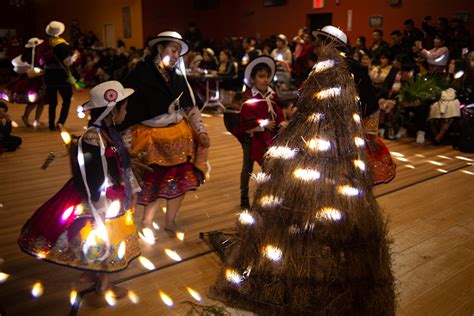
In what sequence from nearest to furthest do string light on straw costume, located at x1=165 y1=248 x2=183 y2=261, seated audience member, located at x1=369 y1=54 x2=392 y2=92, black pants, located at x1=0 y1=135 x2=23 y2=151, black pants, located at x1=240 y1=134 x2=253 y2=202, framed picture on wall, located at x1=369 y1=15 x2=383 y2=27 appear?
1. string light on straw costume, located at x1=165 y1=248 x2=183 y2=261
2. black pants, located at x1=240 y1=134 x2=253 y2=202
3. black pants, located at x1=0 y1=135 x2=23 y2=151
4. seated audience member, located at x1=369 y1=54 x2=392 y2=92
5. framed picture on wall, located at x1=369 y1=15 x2=383 y2=27

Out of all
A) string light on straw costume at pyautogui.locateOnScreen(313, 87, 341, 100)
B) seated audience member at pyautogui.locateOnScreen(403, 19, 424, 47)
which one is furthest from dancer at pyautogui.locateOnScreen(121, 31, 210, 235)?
seated audience member at pyautogui.locateOnScreen(403, 19, 424, 47)

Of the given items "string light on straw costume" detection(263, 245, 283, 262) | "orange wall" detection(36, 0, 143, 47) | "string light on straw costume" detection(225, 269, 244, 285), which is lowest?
"string light on straw costume" detection(225, 269, 244, 285)

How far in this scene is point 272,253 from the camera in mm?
2207

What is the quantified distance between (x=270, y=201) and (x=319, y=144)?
1.21 feet

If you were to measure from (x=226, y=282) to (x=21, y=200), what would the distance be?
2434mm

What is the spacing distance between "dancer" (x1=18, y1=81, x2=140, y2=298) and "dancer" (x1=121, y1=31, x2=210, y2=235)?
494 millimetres

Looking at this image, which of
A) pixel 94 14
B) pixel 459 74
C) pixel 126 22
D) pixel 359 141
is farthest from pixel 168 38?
pixel 94 14

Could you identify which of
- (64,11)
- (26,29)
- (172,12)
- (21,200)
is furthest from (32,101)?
(26,29)

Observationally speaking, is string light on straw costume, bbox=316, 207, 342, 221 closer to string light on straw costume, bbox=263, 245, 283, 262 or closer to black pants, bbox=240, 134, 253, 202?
string light on straw costume, bbox=263, 245, 283, 262

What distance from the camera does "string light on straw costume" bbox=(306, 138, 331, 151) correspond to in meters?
2.12

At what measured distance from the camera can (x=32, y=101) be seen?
274 inches

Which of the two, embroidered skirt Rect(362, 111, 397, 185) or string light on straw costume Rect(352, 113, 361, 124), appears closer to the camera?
string light on straw costume Rect(352, 113, 361, 124)

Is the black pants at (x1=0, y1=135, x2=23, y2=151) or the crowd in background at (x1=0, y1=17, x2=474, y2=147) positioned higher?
the crowd in background at (x1=0, y1=17, x2=474, y2=147)

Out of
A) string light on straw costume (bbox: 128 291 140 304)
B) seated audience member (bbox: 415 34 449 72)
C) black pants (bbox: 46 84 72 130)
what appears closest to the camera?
Answer: string light on straw costume (bbox: 128 291 140 304)
